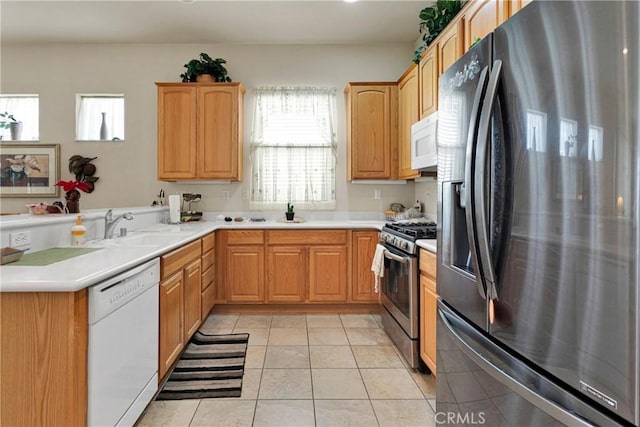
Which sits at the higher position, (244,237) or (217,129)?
(217,129)

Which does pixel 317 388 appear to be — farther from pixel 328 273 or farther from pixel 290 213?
pixel 290 213

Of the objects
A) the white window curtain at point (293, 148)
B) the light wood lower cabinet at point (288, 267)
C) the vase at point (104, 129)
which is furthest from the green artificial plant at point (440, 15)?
the vase at point (104, 129)

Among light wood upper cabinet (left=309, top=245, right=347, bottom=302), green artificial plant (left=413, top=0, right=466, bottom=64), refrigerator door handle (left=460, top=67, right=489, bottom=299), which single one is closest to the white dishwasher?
refrigerator door handle (left=460, top=67, right=489, bottom=299)

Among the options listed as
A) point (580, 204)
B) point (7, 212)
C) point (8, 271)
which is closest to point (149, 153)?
point (7, 212)

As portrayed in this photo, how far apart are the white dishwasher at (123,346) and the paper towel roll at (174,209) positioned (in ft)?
6.15

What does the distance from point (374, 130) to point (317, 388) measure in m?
2.63

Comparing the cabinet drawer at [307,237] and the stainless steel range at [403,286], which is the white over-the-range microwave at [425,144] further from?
the cabinet drawer at [307,237]

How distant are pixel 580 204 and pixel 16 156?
17.7 ft

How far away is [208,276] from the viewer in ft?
10.4

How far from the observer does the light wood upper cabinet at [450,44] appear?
7.70ft

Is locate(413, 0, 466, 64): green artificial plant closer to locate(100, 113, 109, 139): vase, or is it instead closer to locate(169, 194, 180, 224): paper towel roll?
locate(169, 194, 180, 224): paper towel roll

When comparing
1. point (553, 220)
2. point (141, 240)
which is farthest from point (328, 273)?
point (553, 220)

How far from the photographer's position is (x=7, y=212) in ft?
13.3

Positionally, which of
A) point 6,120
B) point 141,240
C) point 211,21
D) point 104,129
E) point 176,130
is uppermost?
point 211,21
